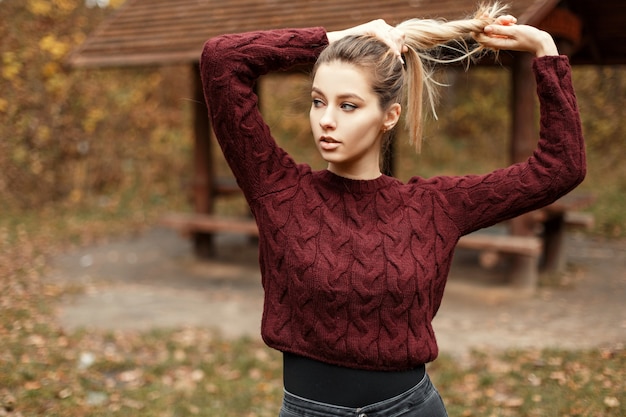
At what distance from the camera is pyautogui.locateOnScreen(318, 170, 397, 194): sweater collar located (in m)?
2.06

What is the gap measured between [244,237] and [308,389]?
8.23m

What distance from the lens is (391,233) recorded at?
199cm

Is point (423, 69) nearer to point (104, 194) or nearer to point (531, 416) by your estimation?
point (531, 416)

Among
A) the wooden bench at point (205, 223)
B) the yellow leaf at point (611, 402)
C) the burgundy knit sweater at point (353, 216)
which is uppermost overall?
the burgundy knit sweater at point (353, 216)

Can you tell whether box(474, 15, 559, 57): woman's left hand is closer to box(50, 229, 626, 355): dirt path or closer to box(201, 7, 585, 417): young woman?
box(201, 7, 585, 417): young woman

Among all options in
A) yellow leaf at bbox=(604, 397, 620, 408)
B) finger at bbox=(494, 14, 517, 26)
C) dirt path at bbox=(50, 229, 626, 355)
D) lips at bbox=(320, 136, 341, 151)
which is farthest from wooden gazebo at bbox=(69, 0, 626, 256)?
lips at bbox=(320, 136, 341, 151)

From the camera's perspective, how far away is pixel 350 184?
2068mm

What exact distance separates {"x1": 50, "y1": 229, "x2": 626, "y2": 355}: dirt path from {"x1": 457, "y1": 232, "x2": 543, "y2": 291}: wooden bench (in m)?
0.19

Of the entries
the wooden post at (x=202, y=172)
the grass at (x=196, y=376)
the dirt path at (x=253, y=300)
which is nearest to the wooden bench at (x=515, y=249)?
the dirt path at (x=253, y=300)

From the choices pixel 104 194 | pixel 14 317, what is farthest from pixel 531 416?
pixel 104 194

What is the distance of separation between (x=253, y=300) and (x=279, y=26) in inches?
108

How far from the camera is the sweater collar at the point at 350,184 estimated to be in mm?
2062

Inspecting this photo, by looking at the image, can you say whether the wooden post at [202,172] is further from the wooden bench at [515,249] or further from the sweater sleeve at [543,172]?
the sweater sleeve at [543,172]

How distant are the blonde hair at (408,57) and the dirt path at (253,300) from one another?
3.59 m
